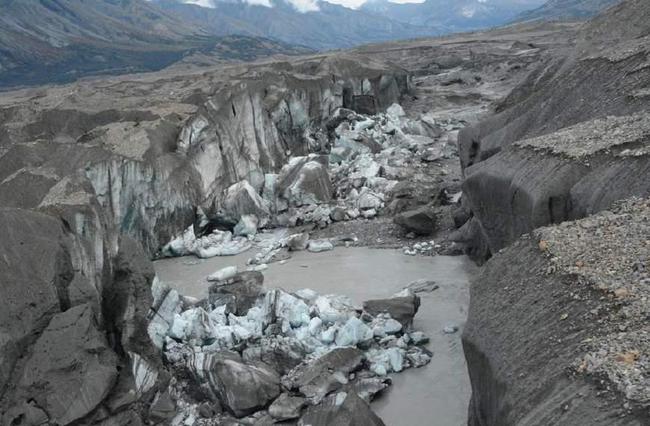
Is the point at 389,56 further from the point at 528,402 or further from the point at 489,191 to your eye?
the point at 528,402

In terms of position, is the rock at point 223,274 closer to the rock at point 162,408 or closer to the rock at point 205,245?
the rock at point 205,245

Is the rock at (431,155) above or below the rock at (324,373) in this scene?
above

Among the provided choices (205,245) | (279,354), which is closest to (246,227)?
(205,245)

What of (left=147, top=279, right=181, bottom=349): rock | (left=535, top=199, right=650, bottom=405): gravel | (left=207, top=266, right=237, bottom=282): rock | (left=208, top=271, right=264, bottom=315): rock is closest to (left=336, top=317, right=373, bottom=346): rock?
(left=208, top=271, right=264, bottom=315): rock

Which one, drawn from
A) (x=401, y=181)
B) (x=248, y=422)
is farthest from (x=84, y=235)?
(x=401, y=181)

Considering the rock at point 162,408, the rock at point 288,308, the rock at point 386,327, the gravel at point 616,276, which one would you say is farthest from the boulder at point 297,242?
the gravel at point 616,276

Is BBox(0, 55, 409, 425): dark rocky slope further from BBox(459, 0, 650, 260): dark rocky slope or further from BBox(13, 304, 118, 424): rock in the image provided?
BBox(459, 0, 650, 260): dark rocky slope

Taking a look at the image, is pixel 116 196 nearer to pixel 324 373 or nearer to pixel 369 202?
pixel 369 202
